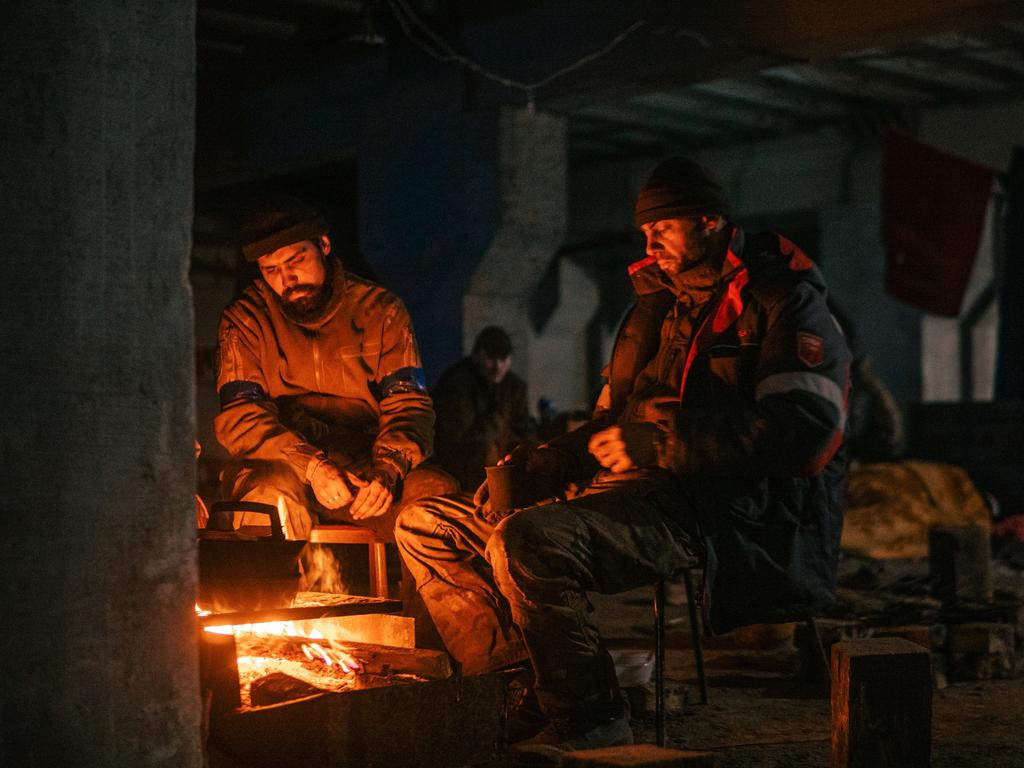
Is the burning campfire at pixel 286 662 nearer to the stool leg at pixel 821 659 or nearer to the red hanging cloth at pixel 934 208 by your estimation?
the stool leg at pixel 821 659

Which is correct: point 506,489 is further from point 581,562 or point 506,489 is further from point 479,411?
point 479,411

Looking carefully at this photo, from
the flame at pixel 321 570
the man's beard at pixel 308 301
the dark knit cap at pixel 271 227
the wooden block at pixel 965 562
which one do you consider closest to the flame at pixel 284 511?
the flame at pixel 321 570

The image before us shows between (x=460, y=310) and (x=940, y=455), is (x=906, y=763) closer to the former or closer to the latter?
(x=460, y=310)

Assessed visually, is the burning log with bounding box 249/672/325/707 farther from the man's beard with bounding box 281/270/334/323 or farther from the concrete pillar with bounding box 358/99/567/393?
the concrete pillar with bounding box 358/99/567/393

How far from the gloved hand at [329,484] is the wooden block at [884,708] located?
188cm

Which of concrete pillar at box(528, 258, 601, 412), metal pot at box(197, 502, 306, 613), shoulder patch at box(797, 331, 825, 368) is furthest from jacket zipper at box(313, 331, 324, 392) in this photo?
concrete pillar at box(528, 258, 601, 412)

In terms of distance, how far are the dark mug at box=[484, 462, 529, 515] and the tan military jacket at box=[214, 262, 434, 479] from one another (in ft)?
2.63

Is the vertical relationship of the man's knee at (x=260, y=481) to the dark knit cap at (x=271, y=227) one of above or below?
below

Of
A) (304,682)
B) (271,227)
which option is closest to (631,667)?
(304,682)

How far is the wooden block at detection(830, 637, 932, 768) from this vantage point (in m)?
4.02

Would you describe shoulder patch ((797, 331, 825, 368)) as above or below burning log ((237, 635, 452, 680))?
above

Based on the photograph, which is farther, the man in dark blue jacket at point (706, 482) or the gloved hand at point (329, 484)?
the gloved hand at point (329, 484)

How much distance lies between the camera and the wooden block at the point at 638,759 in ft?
11.1

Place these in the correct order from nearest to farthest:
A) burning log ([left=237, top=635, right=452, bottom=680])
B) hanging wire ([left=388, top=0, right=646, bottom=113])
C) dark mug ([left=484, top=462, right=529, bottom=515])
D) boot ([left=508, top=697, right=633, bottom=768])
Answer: boot ([left=508, top=697, right=633, bottom=768]), burning log ([left=237, top=635, right=452, bottom=680]), dark mug ([left=484, top=462, right=529, bottom=515]), hanging wire ([left=388, top=0, right=646, bottom=113])
